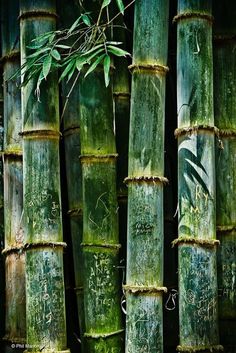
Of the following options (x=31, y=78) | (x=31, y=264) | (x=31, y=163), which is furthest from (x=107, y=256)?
(x=31, y=78)

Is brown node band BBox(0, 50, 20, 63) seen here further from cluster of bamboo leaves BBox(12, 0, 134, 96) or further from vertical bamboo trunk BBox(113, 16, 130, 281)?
vertical bamboo trunk BBox(113, 16, 130, 281)

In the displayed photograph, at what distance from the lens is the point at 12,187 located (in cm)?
274

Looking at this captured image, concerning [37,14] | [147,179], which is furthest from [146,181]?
[37,14]

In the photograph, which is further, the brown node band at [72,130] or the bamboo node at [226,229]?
the brown node band at [72,130]

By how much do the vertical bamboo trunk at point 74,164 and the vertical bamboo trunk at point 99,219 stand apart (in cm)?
16

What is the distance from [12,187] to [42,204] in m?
0.30

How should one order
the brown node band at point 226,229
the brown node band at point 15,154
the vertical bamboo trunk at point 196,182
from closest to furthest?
1. the vertical bamboo trunk at point 196,182
2. the brown node band at point 226,229
3. the brown node band at point 15,154

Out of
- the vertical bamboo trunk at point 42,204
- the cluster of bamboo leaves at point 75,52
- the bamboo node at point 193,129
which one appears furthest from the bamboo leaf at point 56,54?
the bamboo node at point 193,129

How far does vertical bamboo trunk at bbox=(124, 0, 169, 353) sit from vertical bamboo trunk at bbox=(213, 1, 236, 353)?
0.86ft

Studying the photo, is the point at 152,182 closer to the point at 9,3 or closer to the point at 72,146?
the point at 72,146

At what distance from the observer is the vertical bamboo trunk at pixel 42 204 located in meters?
2.41

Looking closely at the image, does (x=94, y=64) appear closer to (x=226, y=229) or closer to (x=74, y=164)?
(x=74, y=164)

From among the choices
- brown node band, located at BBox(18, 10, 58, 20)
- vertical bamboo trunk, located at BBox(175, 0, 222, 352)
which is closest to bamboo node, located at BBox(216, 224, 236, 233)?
vertical bamboo trunk, located at BBox(175, 0, 222, 352)

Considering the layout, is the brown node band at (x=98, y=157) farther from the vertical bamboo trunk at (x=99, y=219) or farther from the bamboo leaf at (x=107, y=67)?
the bamboo leaf at (x=107, y=67)
